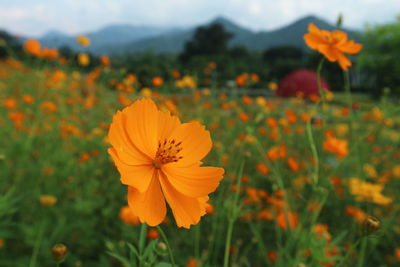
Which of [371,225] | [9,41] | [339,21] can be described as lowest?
[371,225]

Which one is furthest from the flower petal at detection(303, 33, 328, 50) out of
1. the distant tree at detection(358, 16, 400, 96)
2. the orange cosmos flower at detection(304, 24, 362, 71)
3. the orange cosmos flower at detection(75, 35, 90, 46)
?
the distant tree at detection(358, 16, 400, 96)

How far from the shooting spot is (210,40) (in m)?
18.5

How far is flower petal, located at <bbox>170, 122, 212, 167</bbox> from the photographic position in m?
0.38

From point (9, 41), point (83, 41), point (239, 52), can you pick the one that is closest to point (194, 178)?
point (83, 41)

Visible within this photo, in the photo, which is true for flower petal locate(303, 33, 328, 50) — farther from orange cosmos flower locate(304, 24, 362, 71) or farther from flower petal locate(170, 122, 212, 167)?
flower petal locate(170, 122, 212, 167)

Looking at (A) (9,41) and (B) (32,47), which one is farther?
(A) (9,41)

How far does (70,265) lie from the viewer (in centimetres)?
112

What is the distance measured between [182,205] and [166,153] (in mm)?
67

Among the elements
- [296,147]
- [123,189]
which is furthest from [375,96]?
[123,189]

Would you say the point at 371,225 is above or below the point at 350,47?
below

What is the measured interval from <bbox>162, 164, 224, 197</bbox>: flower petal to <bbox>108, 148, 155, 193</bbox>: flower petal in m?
0.02

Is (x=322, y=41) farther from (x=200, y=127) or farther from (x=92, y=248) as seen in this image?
(x=92, y=248)

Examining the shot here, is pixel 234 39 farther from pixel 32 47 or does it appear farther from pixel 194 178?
pixel 194 178

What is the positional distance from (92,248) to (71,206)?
197mm
